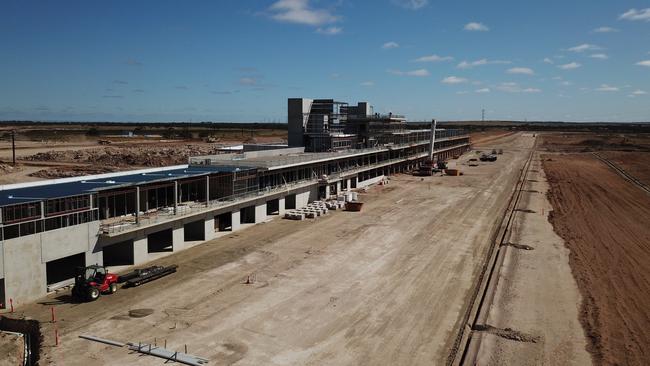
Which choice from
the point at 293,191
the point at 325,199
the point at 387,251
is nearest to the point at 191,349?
the point at 387,251

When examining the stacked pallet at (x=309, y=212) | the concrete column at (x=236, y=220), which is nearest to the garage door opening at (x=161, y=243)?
the concrete column at (x=236, y=220)

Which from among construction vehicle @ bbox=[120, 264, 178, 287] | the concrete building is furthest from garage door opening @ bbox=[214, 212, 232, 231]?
construction vehicle @ bbox=[120, 264, 178, 287]

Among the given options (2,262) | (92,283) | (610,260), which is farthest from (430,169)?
(2,262)

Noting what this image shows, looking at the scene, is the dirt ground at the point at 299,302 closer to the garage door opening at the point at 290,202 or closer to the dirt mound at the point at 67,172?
the garage door opening at the point at 290,202

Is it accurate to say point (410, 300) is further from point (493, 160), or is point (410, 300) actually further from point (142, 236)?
point (493, 160)

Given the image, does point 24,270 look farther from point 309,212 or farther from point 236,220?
point 309,212
